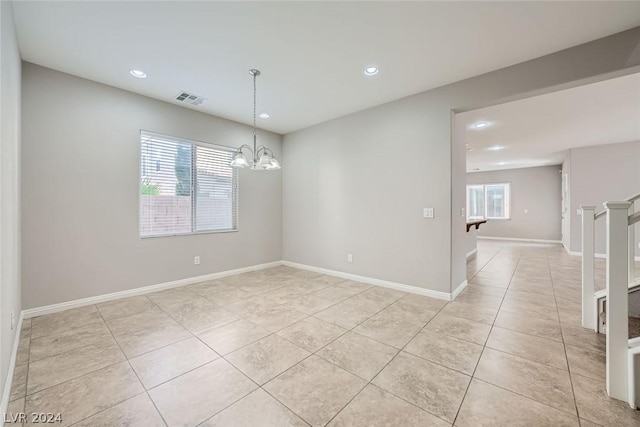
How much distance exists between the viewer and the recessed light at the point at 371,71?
2957 mm

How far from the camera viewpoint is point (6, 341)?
1780 millimetres

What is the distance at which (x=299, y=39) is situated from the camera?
246 centimetres

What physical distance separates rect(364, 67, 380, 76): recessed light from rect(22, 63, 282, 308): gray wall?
114 inches

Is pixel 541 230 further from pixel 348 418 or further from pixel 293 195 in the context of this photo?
pixel 348 418

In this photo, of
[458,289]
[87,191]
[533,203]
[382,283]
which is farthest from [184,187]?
[533,203]

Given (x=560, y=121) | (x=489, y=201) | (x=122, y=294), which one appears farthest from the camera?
(x=489, y=201)

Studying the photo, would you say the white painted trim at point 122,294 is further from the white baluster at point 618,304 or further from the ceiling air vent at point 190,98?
the white baluster at point 618,304

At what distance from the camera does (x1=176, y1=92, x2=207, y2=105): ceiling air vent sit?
3.64 m

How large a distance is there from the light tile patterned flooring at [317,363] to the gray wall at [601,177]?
4464 millimetres

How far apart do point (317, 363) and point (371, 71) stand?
313 centimetres

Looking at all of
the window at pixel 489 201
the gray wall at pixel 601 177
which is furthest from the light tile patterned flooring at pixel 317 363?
the window at pixel 489 201

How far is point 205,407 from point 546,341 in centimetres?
294

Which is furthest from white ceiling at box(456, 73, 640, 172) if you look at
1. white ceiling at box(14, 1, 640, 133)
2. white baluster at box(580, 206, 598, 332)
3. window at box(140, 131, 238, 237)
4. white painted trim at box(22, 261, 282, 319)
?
white painted trim at box(22, 261, 282, 319)

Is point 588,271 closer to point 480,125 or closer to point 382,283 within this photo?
point 382,283
